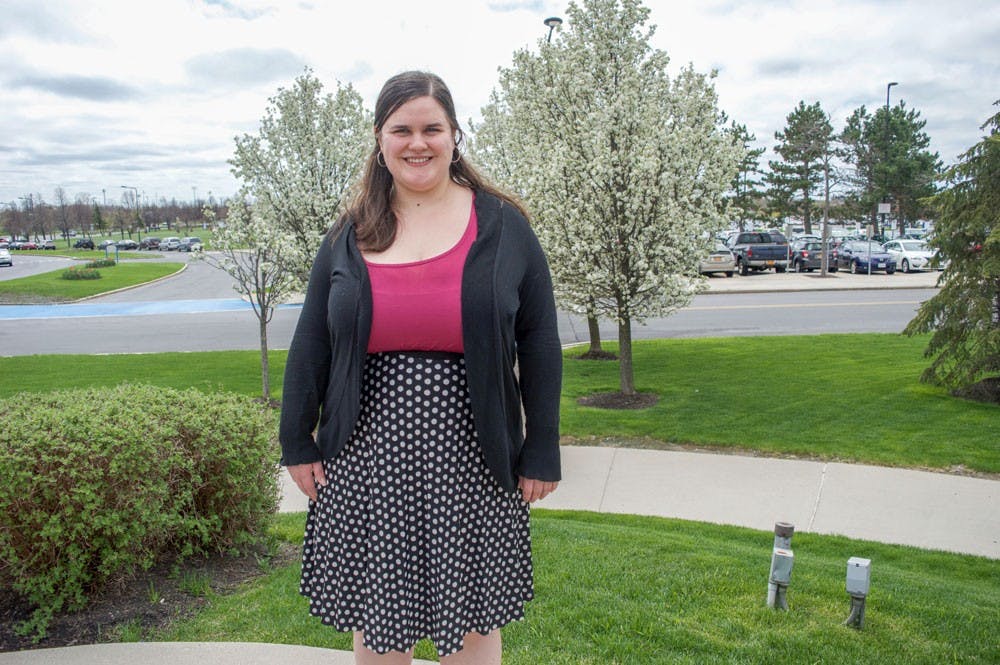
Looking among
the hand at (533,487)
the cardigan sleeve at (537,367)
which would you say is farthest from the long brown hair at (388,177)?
the hand at (533,487)

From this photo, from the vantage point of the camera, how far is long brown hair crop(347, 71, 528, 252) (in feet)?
7.40

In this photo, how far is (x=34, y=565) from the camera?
344 centimetres

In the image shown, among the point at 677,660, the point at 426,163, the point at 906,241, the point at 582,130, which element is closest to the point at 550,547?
the point at 677,660

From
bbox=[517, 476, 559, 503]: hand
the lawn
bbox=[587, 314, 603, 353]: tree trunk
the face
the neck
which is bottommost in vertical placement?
the lawn

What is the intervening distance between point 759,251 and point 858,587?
29.8 m

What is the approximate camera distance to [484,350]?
213cm

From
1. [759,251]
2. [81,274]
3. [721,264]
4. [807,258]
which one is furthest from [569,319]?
[81,274]

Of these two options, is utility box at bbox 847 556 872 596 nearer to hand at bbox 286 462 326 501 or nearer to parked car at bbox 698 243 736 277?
hand at bbox 286 462 326 501

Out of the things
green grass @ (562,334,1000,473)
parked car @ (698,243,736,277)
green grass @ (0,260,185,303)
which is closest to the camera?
green grass @ (562,334,1000,473)

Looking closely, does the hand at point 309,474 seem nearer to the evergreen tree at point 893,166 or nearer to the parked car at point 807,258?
the parked car at point 807,258

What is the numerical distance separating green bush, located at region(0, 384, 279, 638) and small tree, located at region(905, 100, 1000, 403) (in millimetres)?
7680

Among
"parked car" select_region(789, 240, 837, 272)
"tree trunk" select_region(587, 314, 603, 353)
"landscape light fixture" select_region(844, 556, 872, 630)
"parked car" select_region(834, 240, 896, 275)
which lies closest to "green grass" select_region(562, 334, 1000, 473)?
"tree trunk" select_region(587, 314, 603, 353)

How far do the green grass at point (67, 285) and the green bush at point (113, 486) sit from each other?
2621 cm

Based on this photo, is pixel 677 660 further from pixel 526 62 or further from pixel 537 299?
pixel 526 62
